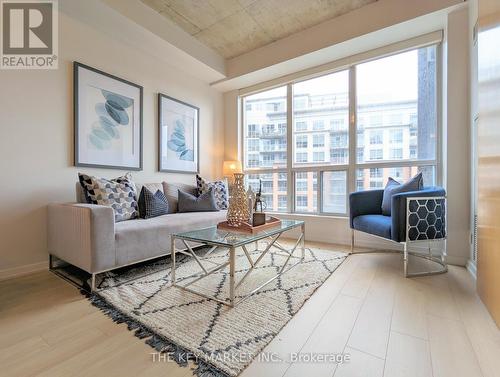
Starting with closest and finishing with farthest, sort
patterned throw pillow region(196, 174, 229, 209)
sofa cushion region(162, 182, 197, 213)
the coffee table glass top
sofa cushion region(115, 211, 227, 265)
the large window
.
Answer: the coffee table glass top, sofa cushion region(115, 211, 227, 265), the large window, sofa cushion region(162, 182, 197, 213), patterned throw pillow region(196, 174, 229, 209)

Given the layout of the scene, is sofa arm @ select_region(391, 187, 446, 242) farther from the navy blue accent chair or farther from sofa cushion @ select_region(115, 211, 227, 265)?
sofa cushion @ select_region(115, 211, 227, 265)

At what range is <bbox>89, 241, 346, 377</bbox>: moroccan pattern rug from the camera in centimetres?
111

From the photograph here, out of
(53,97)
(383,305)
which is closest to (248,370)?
(383,305)

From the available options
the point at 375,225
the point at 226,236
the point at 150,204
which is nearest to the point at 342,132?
the point at 375,225

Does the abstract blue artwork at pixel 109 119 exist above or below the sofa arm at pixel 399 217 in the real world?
above

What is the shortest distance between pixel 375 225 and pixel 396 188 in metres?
0.51

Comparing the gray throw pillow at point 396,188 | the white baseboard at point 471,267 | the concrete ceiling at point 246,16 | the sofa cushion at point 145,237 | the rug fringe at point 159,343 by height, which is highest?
the concrete ceiling at point 246,16

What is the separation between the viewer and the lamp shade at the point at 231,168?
402cm

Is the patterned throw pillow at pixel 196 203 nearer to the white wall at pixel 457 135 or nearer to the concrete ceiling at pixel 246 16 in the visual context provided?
the concrete ceiling at pixel 246 16

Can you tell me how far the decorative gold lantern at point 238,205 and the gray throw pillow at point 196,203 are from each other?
110cm

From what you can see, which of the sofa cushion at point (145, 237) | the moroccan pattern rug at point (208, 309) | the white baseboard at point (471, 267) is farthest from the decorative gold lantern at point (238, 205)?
the white baseboard at point (471, 267)

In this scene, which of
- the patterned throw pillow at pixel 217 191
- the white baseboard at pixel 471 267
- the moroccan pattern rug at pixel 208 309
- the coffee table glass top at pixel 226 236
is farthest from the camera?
the patterned throw pillow at pixel 217 191

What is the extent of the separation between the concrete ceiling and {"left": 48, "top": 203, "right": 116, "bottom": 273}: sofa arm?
2.38m

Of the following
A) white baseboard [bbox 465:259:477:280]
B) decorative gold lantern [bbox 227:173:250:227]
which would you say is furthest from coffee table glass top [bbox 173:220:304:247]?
white baseboard [bbox 465:259:477:280]
